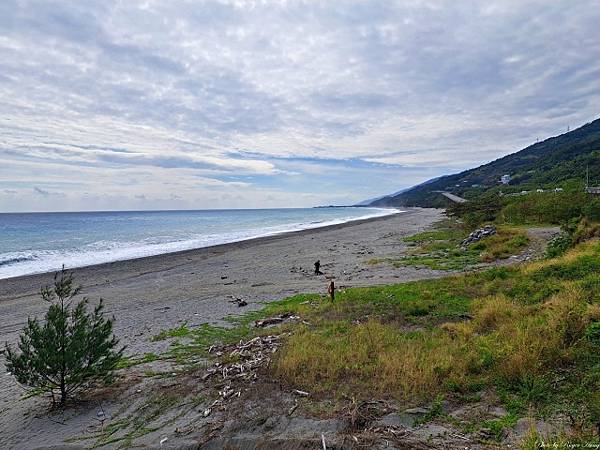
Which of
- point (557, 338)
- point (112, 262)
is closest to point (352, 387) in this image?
point (557, 338)

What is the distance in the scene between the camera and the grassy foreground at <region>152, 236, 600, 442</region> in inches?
234

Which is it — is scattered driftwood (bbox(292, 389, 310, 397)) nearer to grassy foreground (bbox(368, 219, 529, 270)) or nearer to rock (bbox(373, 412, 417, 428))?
rock (bbox(373, 412, 417, 428))

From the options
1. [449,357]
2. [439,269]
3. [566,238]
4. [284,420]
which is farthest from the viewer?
[439,269]

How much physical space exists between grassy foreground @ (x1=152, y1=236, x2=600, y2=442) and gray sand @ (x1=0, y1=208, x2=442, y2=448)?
2.97 m

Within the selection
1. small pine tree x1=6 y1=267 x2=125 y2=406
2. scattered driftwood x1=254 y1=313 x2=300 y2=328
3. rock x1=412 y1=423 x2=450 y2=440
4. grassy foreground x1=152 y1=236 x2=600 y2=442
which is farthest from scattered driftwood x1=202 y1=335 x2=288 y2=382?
rock x1=412 y1=423 x2=450 y2=440

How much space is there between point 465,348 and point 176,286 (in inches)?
705

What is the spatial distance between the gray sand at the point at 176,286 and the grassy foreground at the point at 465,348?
2970 mm

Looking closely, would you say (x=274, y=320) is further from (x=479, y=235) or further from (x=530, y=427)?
(x=479, y=235)

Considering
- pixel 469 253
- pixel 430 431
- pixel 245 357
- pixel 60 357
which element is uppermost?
pixel 60 357

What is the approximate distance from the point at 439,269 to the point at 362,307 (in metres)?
9.44

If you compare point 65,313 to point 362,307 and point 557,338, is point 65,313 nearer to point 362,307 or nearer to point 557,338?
point 362,307

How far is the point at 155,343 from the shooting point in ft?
37.7

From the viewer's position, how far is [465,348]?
765 centimetres

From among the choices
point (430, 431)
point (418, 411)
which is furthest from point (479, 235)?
point (430, 431)
